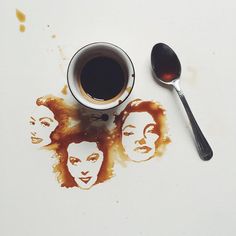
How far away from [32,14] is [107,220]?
495 mm

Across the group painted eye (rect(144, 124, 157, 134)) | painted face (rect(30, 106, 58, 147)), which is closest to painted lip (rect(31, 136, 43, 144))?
painted face (rect(30, 106, 58, 147))

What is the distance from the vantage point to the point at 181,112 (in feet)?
3.00

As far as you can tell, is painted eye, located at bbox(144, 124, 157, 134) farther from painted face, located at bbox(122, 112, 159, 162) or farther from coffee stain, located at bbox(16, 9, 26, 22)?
coffee stain, located at bbox(16, 9, 26, 22)

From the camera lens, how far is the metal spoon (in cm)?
90

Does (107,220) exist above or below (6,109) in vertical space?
below

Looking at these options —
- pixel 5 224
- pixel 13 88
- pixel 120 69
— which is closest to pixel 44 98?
pixel 13 88

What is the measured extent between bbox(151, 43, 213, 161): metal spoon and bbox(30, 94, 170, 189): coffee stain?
57mm

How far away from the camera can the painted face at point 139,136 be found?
2.98 feet

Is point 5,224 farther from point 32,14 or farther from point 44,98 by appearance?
point 32,14

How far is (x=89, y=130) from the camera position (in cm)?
92

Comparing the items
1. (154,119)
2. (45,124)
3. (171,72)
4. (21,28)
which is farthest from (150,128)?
(21,28)

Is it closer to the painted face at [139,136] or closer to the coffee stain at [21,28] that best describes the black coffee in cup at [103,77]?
the painted face at [139,136]

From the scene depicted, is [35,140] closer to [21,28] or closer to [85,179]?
[85,179]

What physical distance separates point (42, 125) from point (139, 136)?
219mm
